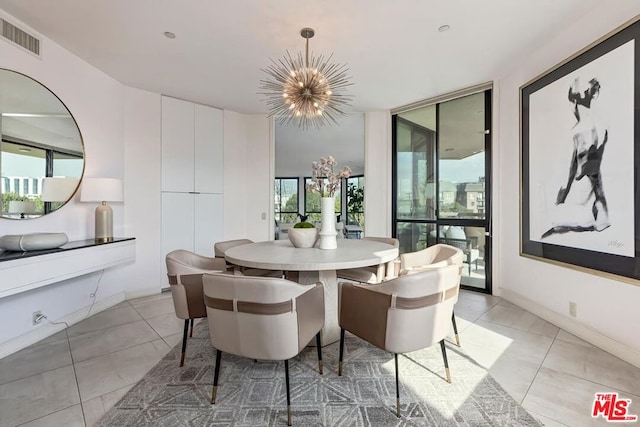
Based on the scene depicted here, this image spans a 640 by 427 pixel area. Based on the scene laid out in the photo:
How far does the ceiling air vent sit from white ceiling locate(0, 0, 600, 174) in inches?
3.9

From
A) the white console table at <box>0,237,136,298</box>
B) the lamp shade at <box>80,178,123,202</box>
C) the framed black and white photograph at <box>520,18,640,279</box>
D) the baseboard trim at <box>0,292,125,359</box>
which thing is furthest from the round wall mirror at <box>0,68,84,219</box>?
the framed black and white photograph at <box>520,18,640,279</box>

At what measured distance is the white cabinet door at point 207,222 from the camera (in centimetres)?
427

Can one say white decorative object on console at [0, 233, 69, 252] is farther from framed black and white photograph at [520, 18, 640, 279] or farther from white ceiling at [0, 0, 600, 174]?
framed black and white photograph at [520, 18, 640, 279]

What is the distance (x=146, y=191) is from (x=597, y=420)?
15.0ft

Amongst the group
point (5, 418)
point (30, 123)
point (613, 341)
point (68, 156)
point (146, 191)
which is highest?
point (30, 123)

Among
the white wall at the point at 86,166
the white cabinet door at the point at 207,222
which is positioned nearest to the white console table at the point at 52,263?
the white wall at the point at 86,166

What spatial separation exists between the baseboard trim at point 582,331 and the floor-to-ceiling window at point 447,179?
2.09ft

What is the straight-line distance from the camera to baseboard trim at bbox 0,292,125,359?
7.43 feet

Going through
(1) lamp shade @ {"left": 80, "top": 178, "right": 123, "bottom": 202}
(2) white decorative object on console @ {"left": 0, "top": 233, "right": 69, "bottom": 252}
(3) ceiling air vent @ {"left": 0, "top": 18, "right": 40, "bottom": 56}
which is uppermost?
(3) ceiling air vent @ {"left": 0, "top": 18, "right": 40, "bottom": 56}

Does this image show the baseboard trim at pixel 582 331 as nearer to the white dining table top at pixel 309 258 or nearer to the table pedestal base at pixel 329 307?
the white dining table top at pixel 309 258

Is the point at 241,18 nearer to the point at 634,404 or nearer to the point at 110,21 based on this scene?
the point at 110,21

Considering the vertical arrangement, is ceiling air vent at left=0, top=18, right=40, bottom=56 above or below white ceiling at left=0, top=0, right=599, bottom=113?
below

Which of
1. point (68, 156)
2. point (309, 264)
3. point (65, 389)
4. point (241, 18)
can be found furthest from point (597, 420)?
point (68, 156)

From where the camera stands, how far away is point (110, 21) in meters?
2.40
